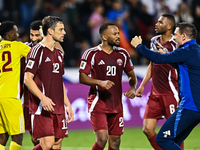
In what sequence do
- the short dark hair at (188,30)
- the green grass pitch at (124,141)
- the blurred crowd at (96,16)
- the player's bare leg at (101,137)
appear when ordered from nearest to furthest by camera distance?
the short dark hair at (188,30)
the player's bare leg at (101,137)
the green grass pitch at (124,141)
the blurred crowd at (96,16)

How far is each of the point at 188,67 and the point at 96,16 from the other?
8326mm

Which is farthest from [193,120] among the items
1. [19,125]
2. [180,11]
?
[180,11]

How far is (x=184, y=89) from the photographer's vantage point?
5609 mm

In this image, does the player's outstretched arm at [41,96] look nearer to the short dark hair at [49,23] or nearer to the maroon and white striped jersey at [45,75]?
the maroon and white striped jersey at [45,75]

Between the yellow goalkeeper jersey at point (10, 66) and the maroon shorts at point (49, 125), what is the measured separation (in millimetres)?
1079

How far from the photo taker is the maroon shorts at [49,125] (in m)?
5.57

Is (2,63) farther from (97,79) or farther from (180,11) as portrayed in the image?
(180,11)

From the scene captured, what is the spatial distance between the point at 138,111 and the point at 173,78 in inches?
176

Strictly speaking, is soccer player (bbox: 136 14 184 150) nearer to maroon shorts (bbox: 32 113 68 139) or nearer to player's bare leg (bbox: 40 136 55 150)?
maroon shorts (bbox: 32 113 68 139)

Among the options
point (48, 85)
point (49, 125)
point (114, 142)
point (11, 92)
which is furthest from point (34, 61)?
point (114, 142)

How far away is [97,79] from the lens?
6.56 meters

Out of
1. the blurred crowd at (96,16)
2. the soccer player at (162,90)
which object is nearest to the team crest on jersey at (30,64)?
the soccer player at (162,90)

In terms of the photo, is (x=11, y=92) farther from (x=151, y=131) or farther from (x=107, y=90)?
(x=151, y=131)

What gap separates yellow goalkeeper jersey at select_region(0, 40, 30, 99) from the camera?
257 inches
